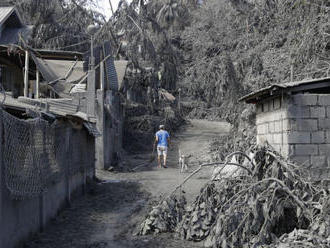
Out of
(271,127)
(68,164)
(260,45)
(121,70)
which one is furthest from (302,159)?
(121,70)

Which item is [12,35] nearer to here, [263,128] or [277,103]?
[263,128]

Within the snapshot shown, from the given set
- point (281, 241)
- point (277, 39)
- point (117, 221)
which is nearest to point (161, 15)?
point (277, 39)

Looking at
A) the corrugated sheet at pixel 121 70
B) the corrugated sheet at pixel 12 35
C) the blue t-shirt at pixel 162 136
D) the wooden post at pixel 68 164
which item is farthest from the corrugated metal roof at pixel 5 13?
the corrugated sheet at pixel 121 70

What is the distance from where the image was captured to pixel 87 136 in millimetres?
13586

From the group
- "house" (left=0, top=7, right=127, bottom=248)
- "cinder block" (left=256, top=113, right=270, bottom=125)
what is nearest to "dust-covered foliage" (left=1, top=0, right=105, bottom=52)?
"house" (left=0, top=7, right=127, bottom=248)

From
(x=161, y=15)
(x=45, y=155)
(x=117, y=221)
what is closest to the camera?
(x=45, y=155)

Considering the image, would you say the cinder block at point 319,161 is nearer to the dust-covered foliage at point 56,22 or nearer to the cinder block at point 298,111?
the cinder block at point 298,111

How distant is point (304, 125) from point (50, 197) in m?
5.28

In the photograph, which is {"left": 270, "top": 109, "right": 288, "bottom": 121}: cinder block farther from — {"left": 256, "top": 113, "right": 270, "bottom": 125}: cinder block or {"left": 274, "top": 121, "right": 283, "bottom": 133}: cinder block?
{"left": 256, "top": 113, "right": 270, "bottom": 125}: cinder block

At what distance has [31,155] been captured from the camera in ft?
22.7

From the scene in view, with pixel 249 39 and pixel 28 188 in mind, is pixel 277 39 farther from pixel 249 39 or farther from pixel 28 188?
pixel 28 188

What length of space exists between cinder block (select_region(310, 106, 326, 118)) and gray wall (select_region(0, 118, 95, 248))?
5.30 meters

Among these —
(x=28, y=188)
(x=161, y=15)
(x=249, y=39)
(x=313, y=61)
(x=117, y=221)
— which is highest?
(x=161, y=15)

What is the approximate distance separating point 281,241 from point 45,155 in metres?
4.50
